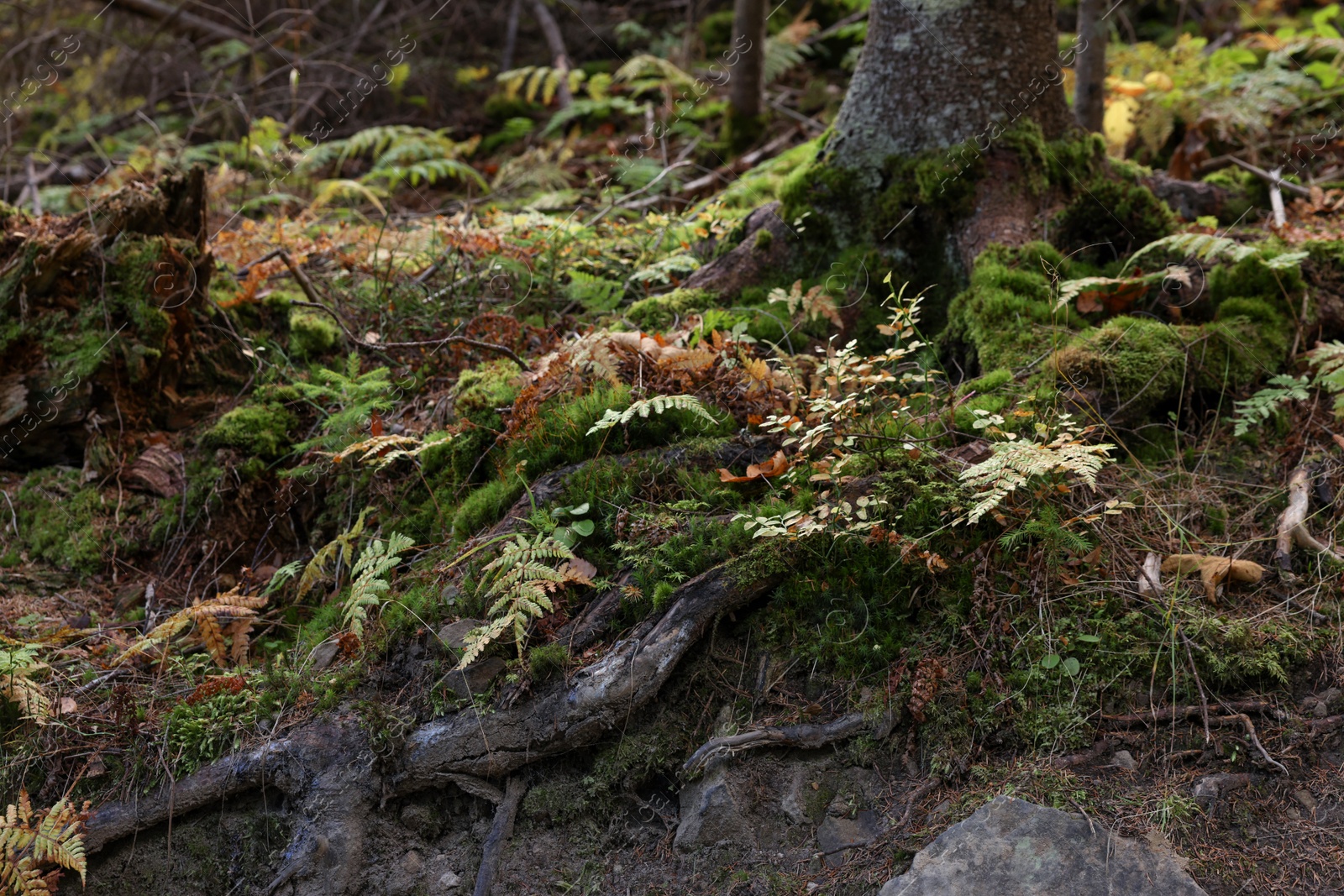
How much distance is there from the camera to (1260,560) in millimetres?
3715

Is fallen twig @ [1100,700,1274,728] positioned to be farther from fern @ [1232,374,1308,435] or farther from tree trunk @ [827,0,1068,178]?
tree trunk @ [827,0,1068,178]

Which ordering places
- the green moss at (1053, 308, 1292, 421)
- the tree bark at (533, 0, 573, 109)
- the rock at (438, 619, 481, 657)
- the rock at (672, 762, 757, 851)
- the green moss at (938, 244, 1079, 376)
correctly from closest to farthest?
1. the rock at (672, 762, 757, 851)
2. the rock at (438, 619, 481, 657)
3. the green moss at (1053, 308, 1292, 421)
4. the green moss at (938, 244, 1079, 376)
5. the tree bark at (533, 0, 573, 109)

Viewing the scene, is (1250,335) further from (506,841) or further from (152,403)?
(152,403)

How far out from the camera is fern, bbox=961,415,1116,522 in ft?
10.6

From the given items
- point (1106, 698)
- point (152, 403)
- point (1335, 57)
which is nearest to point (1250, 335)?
point (1106, 698)

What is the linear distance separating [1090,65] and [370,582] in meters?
6.31

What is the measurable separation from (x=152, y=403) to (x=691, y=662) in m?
3.98

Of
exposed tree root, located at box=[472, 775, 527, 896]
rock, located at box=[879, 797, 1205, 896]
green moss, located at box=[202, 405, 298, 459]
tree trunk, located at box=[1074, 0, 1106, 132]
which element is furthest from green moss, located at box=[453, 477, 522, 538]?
tree trunk, located at box=[1074, 0, 1106, 132]

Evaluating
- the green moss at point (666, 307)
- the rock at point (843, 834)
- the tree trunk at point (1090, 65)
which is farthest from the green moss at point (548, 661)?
the tree trunk at point (1090, 65)

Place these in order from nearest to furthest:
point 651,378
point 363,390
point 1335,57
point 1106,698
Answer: point 1106,698, point 651,378, point 363,390, point 1335,57

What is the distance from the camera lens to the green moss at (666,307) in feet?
17.6

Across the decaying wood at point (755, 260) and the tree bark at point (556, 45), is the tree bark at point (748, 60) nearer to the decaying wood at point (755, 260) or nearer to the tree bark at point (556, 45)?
the tree bark at point (556, 45)

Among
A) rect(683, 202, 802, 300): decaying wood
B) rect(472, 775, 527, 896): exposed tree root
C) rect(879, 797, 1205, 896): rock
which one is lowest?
rect(472, 775, 527, 896): exposed tree root

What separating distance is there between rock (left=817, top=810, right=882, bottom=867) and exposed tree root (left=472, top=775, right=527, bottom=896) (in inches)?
46.5
